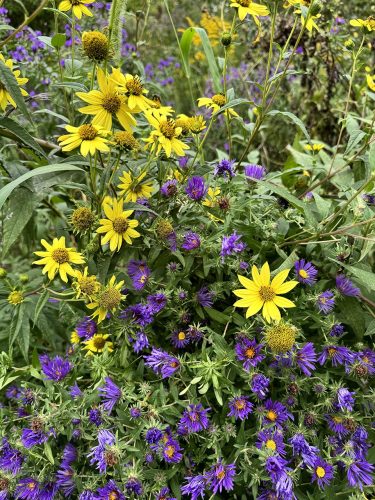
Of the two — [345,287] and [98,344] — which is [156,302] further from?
[345,287]

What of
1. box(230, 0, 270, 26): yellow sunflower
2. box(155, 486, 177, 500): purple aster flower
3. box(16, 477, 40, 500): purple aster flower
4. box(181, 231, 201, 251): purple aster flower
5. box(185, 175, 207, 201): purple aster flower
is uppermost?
box(230, 0, 270, 26): yellow sunflower

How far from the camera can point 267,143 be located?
8.29 feet

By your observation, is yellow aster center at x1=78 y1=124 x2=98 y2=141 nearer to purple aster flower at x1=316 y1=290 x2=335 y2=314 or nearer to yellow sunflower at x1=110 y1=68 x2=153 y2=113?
yellow sunflower at x1=110 y1=68 x2=153 y2=113

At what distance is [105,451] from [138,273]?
13.8 inches

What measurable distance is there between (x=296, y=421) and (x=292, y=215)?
0.43 meters

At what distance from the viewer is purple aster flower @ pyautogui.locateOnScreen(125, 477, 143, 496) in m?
0.88

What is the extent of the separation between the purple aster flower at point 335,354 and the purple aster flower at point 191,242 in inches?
12.8

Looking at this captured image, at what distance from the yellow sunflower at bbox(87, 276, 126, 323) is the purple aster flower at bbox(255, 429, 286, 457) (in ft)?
1.17

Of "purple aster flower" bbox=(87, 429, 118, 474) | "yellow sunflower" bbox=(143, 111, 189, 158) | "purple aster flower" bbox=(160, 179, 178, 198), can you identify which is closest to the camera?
"purple aster flower" bbox=(87, 429, 118, 474)

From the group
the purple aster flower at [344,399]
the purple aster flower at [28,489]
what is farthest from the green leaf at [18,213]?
the purple aster flower at [344,399]

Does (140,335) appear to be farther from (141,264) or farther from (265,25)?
(265,25)

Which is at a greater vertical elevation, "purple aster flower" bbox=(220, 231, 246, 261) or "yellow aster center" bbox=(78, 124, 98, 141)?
"yellow aster center" bbox=(78, 124, 98, 141)

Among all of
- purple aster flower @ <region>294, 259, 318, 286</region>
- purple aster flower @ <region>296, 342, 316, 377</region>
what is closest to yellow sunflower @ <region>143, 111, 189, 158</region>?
purple aster flower @ <region>294, 259, 318, 286</region>

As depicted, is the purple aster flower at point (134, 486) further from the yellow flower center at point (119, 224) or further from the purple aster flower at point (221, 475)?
the yellow flower center at point (119, 224)
